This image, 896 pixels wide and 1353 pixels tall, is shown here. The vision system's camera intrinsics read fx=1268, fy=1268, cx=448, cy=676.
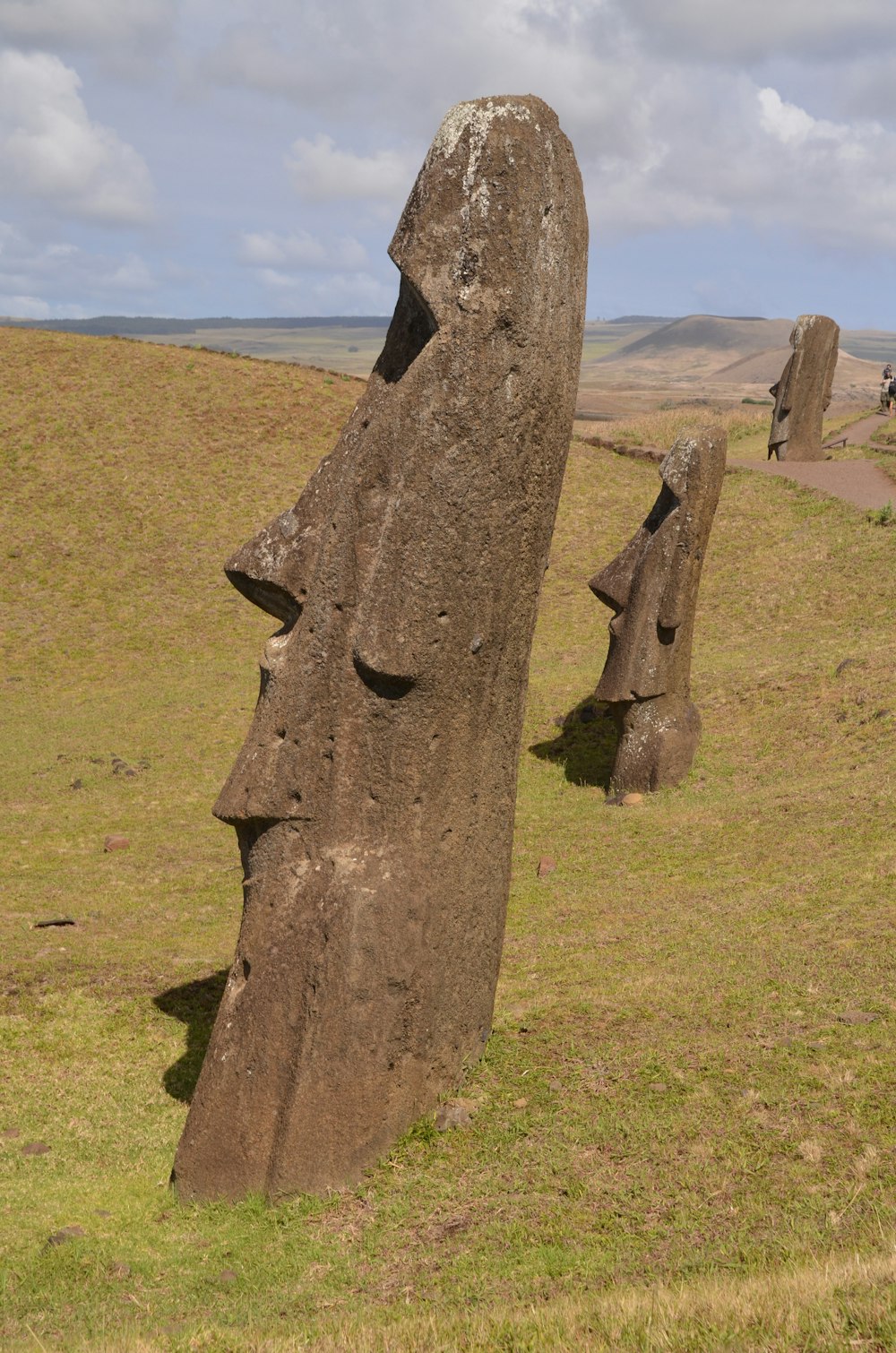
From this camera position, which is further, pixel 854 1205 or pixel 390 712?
pixel 390 712

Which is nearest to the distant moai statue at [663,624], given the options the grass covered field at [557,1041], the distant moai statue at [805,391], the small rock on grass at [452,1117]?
the grass covered field at [557,1041]

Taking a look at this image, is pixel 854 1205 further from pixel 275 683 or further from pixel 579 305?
pixel 579 305

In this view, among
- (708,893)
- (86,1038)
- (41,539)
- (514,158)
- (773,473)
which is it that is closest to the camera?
(514,158)

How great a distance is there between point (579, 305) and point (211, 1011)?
5.57 meters

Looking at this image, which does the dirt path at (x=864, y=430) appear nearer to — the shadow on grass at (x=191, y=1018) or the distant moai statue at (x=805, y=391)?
the distant moai statue at (x=805, y=391)

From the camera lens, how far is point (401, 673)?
6.17 m

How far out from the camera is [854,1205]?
5211 millimetres

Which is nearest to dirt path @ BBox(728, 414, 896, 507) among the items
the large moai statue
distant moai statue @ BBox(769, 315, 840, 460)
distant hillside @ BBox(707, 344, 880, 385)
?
distant moai statue @ BBox(769, 315, 840, 460)

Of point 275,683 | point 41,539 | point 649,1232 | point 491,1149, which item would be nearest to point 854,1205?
point 649,1232

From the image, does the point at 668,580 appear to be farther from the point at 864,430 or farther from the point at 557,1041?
the point at 864,430

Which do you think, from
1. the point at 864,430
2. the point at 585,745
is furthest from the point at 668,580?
the point at 864,430

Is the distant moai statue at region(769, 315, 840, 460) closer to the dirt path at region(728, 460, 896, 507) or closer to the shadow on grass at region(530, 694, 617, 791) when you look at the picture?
the dirt path at region(728, 460, 896, 507)

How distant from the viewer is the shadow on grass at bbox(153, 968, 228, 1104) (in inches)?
316

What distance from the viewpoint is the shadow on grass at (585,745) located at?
53.3 feet
